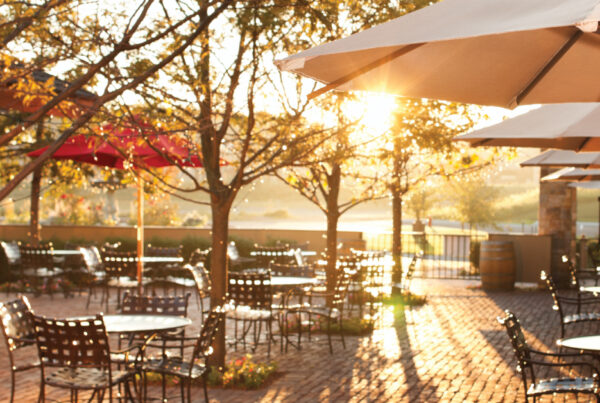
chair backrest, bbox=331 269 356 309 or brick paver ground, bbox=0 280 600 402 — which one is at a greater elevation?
chair backrest, bbox=331 269 356 309

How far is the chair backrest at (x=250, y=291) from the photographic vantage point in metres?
9.20

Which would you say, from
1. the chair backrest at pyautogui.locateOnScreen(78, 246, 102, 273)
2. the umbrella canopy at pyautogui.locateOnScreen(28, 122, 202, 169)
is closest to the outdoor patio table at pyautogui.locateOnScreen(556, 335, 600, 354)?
the umbrella canopy at pyautogui.locateOnScreen(28, 122, 202, 169)

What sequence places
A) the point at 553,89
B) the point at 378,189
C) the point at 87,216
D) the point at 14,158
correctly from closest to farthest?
1. the point at 553,89
2. the point at 378,189
3. the point at 14,158
4. the point at 87,216

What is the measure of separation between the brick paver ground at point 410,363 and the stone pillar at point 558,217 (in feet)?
11.5

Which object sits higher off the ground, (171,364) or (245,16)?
(245,16)

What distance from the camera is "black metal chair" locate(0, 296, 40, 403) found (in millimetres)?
6305

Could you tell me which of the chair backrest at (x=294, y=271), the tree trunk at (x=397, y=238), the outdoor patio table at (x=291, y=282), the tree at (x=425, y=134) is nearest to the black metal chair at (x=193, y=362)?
the tree at (x=425, y=134)

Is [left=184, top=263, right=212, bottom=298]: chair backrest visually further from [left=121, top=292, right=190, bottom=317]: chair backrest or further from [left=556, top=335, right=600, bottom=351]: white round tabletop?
[left=556, top=335, right=600, bottom=351]: white round tabletop

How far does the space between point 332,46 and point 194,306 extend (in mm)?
11033

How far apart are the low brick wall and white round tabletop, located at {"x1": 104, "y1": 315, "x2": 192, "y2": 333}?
11428mm

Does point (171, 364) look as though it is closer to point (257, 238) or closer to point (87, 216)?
point (257, 238)

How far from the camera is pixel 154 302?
25.0 ft

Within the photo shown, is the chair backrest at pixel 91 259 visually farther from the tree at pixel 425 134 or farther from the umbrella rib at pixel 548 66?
the umbrella rib at pixel 548 66

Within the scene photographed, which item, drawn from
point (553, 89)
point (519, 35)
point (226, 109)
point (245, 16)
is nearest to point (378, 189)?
point (226, 109)
